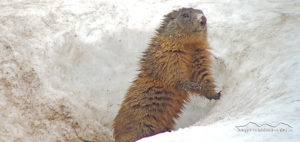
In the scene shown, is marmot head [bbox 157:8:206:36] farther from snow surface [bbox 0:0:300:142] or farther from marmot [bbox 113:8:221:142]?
snow surface [bbox 0:0:300:142]

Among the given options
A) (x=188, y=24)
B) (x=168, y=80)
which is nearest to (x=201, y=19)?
(x=188, y=24)

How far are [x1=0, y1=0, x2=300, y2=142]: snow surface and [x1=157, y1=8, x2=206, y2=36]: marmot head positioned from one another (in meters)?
0.67

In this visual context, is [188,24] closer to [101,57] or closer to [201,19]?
[201,19]

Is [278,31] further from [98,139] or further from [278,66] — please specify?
[98,139]

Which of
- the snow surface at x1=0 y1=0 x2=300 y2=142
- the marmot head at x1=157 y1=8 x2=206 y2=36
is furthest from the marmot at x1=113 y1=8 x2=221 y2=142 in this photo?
the snow surface at x1=0 y1=0 x2=300 y2=142

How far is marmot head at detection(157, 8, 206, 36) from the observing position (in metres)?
5.50

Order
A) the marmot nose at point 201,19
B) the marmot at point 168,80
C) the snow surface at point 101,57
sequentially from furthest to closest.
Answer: the marmot nose at point 201,19 < the marmot at point 168,80 < the snow surface at point 101,57

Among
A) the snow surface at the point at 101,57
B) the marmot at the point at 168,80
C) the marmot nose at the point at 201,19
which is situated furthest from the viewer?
the marmot nose at the point at 201,19

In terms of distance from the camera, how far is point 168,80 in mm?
5195

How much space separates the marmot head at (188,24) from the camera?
5.50m

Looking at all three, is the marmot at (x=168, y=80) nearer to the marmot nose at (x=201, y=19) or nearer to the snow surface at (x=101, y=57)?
the marmot nose at (x=201, y=19)

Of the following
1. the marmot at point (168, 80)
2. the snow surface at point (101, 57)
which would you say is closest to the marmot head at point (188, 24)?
the marmot at point (168, 80)

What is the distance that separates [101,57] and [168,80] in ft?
5.48

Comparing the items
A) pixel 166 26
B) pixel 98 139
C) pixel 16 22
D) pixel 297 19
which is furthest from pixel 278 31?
pixel 16 22
